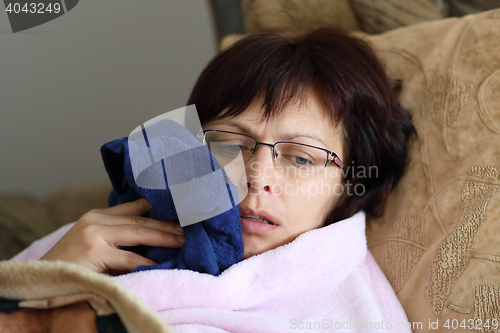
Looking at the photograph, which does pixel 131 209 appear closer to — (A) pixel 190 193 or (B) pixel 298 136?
(A) pixel 190 193

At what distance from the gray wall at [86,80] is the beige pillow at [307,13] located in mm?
533

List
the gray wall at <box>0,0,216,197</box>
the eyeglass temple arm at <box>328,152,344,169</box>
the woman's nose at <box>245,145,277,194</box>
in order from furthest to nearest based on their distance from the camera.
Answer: the gray wall at <box>0,0,216,197</box>, the eyeglass temple arm at <box>328,152,344,169</box>, the woman's nose at <box>245,145,277,194</box>

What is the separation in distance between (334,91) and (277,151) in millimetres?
245

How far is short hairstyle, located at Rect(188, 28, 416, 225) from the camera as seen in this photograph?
100 cm

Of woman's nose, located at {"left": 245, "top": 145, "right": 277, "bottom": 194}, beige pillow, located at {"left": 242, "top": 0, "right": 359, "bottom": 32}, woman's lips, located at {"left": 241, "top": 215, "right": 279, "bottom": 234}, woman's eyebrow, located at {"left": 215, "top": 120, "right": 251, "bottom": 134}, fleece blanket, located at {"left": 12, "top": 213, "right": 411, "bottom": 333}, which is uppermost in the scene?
beige pillow, located at {"left": 242, "top": 0, "right": 359, "bottom": 32}

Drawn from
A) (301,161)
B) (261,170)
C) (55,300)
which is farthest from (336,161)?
(55,300)

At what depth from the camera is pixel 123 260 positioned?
0.83m

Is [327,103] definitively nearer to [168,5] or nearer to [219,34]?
[219,34]

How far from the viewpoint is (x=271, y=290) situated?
0.88m

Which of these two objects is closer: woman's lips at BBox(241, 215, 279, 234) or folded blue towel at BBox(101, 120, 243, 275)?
folded blue towel at BBox(101, 120, 243, 275)

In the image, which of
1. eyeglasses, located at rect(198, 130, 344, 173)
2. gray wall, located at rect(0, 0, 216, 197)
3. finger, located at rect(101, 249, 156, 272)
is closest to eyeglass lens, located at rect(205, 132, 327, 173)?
eyeglasses, located at rect(198, 130, 344, 173)

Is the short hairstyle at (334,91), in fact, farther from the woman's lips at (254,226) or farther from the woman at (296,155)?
the woman's lips at (254,226)

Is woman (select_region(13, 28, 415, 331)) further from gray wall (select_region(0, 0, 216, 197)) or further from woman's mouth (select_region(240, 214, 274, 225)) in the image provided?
gray wall (select_region(0, 0, 216, 197))

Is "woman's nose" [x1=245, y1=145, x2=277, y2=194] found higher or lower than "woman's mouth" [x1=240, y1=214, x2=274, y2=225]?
higher
